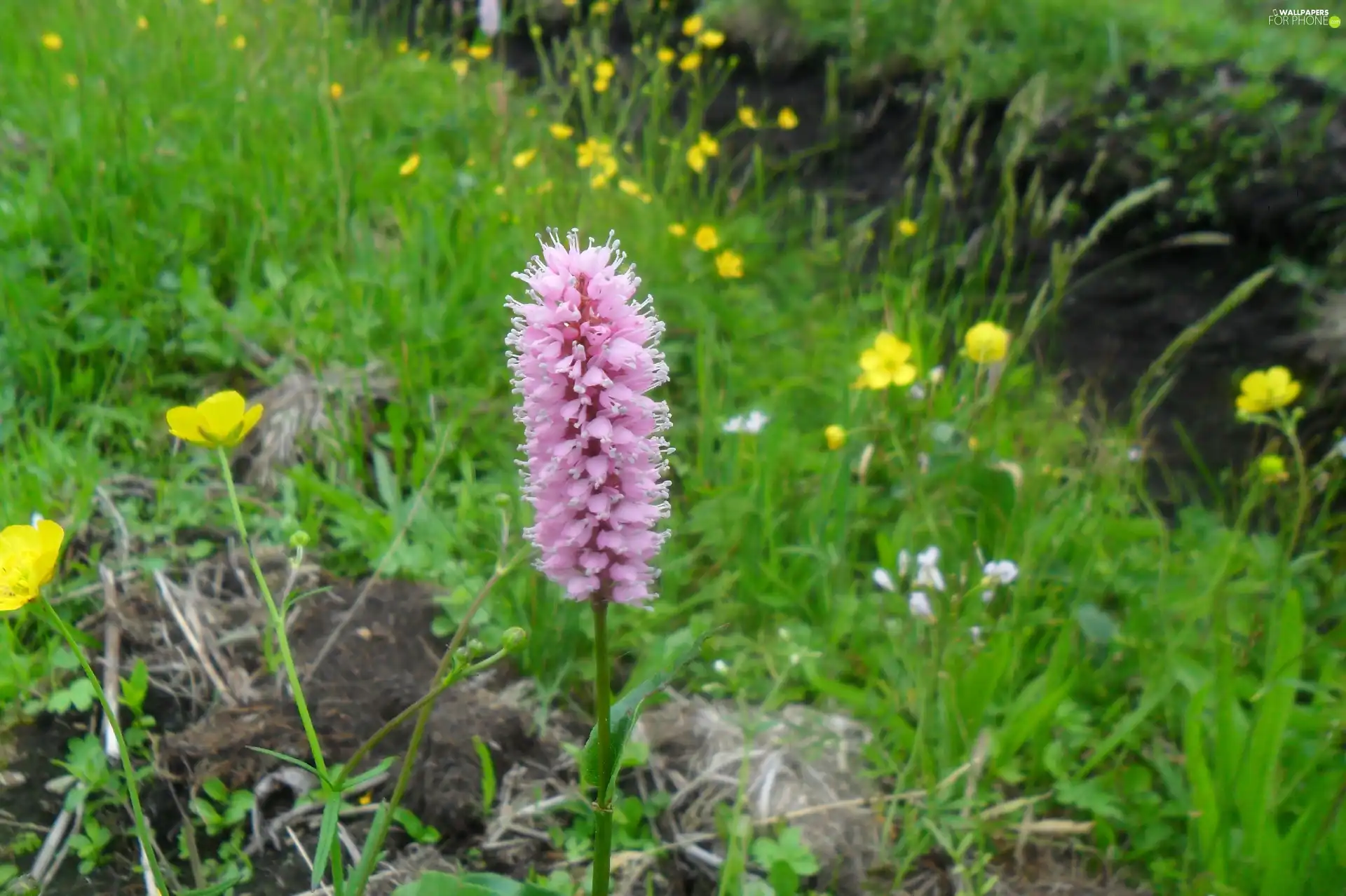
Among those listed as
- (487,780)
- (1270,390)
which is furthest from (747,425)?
(1270,390)

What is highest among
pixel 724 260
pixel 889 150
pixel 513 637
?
pixel 889 150

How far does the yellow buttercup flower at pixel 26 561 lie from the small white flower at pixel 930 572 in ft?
3.97

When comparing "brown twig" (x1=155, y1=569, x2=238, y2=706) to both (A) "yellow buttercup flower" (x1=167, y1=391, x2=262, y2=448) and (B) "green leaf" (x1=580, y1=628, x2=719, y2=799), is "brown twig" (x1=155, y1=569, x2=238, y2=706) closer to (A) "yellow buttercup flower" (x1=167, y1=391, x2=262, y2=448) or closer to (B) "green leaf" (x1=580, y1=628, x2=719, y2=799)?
(A) "yellow buttercup flower" (x1=167, y1=391, x2=262, y2=448)

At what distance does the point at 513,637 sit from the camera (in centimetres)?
87

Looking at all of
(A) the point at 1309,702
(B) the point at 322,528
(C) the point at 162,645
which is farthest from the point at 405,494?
(A) the point at 1309,702

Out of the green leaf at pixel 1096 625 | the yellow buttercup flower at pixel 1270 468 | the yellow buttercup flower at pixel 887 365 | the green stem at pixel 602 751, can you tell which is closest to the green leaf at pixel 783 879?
the green stem at pixel 602 751

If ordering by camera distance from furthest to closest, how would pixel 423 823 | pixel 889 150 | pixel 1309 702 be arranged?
pixel 889 150 → pixel 1309 702 → pixel 423 823

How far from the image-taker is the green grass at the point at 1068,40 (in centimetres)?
271

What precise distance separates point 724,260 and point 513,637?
165 cm

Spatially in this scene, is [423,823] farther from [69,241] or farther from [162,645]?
[69,241]

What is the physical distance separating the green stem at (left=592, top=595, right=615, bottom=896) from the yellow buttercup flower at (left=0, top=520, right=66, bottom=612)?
551mm

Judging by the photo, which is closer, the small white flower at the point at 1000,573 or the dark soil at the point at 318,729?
the dark soil at the point at 318,729

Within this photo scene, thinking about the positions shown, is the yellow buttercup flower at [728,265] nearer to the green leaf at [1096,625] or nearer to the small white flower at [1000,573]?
the small white flower at [1000,573]

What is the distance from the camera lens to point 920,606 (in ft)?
→ 4.99
